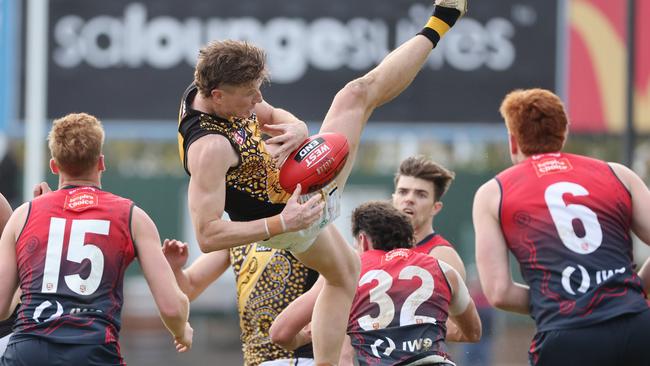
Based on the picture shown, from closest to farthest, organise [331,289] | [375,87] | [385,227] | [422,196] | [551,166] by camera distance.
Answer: [551,166] → [331,289] → [385,227] → [375,87] → [422,196]

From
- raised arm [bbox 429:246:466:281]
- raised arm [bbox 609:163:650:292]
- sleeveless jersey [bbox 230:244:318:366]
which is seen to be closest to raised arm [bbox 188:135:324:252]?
sleeveless jersey [bbox 230:244:318:366]

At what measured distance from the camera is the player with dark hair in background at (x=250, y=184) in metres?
4.91

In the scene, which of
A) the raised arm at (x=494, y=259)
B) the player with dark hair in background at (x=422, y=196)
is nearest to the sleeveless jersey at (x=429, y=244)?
the player with dark hair in background at (x=422, y=196)

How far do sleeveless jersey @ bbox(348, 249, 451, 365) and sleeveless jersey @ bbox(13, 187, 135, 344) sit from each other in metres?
1.17

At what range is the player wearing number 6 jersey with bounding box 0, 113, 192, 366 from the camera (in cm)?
496

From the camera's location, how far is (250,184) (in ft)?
16.9

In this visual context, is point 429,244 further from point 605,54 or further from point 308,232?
point 605,54

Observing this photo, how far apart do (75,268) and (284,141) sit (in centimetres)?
111

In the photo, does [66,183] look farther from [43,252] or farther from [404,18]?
[404,18]

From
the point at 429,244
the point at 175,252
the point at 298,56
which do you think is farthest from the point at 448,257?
the point at 298,56

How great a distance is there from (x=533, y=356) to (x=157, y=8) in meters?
7.86

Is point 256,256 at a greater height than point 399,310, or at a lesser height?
greater

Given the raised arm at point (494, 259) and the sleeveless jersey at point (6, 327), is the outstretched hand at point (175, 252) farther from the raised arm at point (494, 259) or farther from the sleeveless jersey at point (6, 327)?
the raised arm at point (494, 259)

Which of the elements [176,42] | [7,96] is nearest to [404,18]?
[176,42]
